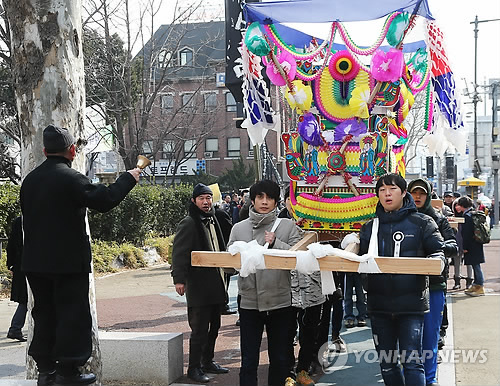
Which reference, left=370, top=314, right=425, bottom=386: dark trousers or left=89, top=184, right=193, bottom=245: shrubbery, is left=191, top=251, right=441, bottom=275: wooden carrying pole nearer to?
left=370, top=314, right=425, bottom=386: dark trousers

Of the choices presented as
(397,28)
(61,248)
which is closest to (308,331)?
(61,248)

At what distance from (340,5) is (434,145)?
6.45 feet

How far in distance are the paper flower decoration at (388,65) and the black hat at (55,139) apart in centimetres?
286

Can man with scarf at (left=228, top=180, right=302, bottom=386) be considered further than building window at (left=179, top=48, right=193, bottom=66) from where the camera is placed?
No

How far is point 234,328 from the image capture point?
29.8ft

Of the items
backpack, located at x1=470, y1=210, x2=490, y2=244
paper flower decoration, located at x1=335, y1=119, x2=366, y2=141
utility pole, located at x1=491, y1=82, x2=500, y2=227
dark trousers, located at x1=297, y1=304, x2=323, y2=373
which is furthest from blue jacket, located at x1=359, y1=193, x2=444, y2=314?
utility pole, located at x1=491, y1=82, x2=500, y2=227

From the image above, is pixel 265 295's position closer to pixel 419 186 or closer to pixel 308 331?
pixel 308 331

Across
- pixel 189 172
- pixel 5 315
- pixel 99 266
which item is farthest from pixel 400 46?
pixel 189 172

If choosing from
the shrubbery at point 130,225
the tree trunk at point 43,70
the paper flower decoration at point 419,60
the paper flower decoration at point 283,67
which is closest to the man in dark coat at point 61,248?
the tree trunk at point 43,70

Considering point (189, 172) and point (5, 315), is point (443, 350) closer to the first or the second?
point (5, 315)

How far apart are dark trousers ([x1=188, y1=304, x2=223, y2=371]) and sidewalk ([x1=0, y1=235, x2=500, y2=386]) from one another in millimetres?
238

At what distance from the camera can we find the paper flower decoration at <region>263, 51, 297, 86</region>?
6.19 meters

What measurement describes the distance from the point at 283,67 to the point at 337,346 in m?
3.28

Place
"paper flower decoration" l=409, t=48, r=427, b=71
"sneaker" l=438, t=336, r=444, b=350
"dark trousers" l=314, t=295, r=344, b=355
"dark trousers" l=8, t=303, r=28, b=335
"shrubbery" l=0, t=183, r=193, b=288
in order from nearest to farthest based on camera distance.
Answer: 1. "dark trousers" l=314, t=295, r=344, b=355
2. "paper flower decoration" l=409, t=48, r=427, b=71
3. "sneaker" l=438, t=336, r=444, b=350
4. "dark trousers" l=8, t=303, r=28, b=335
5. "shrubbery" l=0, t=183, r=193, b=288
